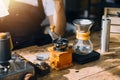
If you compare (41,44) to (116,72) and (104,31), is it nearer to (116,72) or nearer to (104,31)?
(104,31)

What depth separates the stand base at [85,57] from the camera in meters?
1.47

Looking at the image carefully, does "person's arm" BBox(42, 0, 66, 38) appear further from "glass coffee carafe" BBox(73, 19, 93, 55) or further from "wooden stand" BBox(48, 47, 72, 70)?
"wooden stand" BBox(48, 47, 72, 70)

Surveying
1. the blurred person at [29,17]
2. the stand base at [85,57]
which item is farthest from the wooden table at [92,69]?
the blurred person at [29,17]

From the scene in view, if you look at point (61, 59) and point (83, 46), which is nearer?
point (61, 59)

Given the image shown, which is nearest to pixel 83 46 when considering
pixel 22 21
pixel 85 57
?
pixel 85 57

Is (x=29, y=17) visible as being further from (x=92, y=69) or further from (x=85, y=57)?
(x=92, y=69)

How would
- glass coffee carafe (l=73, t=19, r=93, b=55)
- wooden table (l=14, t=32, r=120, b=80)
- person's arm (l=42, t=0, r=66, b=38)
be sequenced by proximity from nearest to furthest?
wooden table (l=14, t=32, r=120, b=80)
glass coffee carafe (l=73, t=19, r=93, b=55)
person's arm (l=42, t=0, r=66, b=38)

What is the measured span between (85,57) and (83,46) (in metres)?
0.09

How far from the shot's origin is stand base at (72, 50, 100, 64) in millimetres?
1469

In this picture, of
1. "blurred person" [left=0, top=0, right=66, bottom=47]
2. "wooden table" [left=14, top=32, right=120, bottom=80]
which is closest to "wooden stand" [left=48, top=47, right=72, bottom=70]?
"wooden table" [left=14, top=32, right=120, bottom=80]

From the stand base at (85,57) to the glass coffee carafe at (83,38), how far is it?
0.03 m

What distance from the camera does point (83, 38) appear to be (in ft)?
4.80

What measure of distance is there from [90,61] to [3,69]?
1.87ft

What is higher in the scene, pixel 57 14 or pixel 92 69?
pixel 57 14
